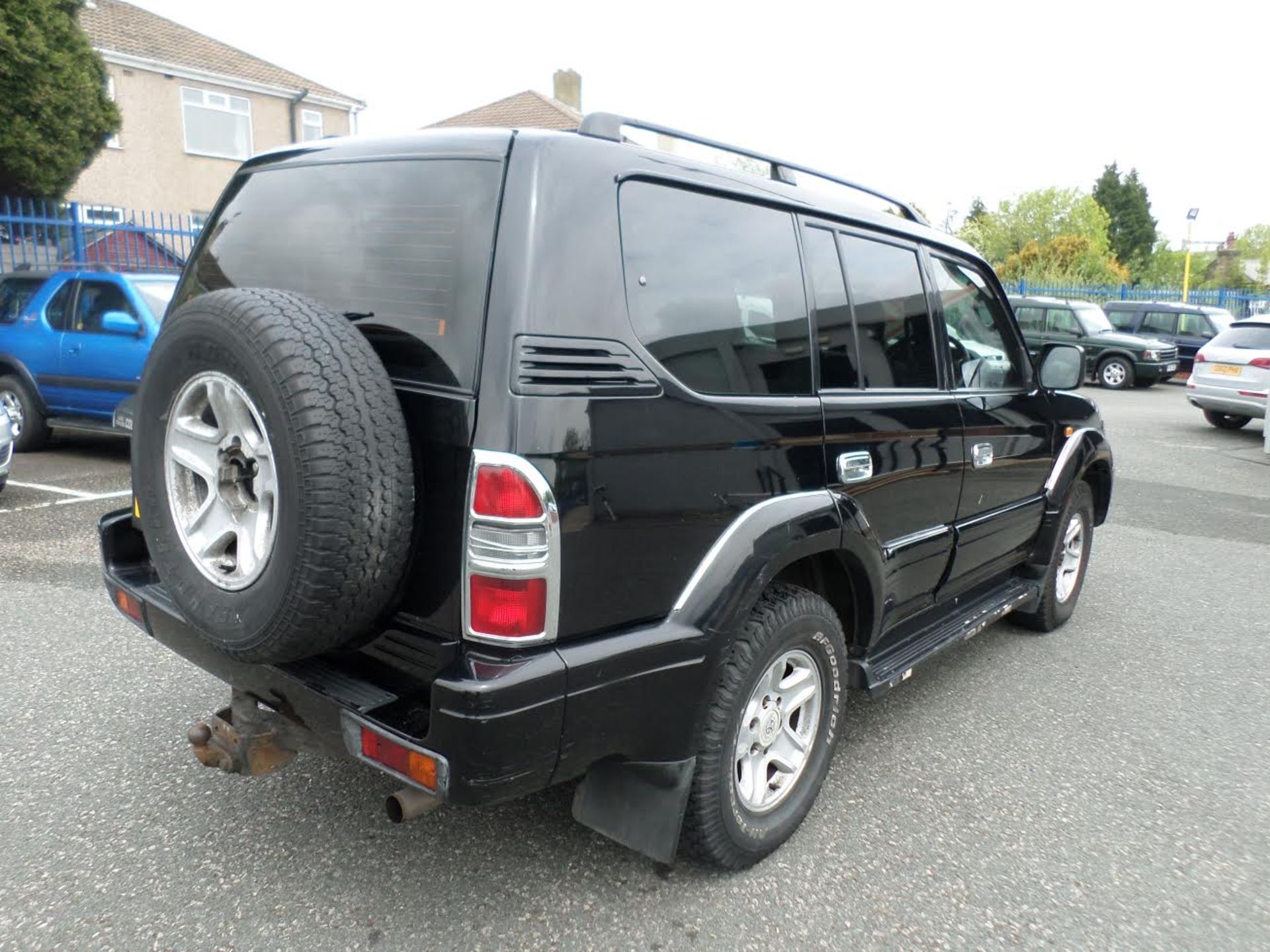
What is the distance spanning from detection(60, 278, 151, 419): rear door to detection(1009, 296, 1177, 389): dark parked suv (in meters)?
15.9

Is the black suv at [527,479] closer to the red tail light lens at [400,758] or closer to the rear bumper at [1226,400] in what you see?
the red tail light lens at [400,758]

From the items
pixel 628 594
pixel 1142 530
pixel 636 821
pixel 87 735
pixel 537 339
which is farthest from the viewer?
pixel 1142 530

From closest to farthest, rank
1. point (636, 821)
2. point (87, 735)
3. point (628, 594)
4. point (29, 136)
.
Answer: point (628, 594) → point (636, 821) → point (87, 735) → point (29, 136)

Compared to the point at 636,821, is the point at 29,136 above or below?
above

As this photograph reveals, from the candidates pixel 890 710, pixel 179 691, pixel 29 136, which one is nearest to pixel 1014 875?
pixel 890 710

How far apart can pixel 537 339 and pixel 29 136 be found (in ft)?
46.4

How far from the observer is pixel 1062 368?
4.18 meters

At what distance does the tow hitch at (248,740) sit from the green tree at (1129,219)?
3145 inches

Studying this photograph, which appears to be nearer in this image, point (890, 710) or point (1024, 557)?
point (890, 710)

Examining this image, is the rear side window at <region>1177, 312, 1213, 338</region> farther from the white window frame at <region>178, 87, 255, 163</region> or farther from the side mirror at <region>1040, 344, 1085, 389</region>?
the white window frame at <region>178, 87, 255, 163</region>

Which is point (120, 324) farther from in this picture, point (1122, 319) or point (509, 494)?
point (1122, 319)

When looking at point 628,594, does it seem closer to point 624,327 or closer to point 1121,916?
point 624,327

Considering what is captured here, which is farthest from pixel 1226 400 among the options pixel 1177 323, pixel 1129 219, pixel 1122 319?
pixel 1129 219

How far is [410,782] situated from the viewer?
2051mm
